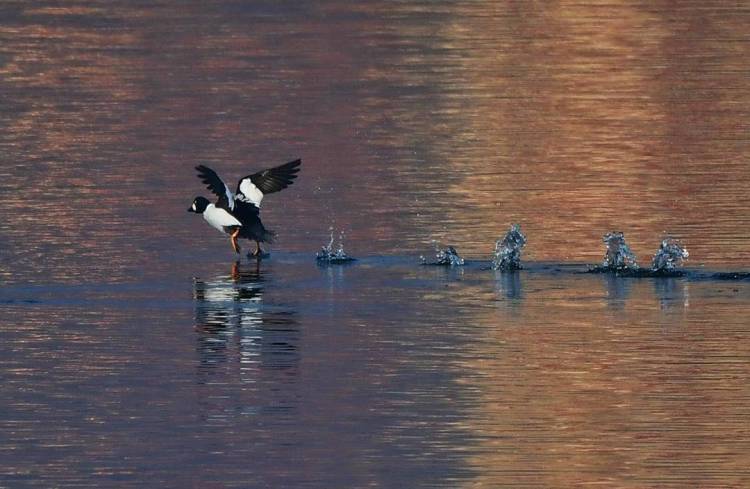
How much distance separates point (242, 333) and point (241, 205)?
416 centimetres

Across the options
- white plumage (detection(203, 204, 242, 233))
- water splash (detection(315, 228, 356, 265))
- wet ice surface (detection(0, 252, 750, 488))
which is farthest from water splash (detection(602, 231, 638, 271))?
white plumage (detection(203, 204, 242, 233))

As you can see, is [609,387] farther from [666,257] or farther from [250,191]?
[250,191]

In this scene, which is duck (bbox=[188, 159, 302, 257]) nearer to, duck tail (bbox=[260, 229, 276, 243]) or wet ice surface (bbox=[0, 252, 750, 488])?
duck tail (bbox=[260, 229, 276, 243])

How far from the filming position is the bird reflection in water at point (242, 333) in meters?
14.5

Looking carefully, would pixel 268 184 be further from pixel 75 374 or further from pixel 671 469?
pixel 671 469

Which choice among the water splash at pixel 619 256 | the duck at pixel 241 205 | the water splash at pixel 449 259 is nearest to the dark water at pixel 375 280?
the water splash at pixel 449 259

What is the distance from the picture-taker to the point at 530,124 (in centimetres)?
2906

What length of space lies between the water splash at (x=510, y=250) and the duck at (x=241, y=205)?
2176mm

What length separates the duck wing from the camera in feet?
66.8

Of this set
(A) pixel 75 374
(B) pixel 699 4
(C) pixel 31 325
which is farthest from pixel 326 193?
(B) pixel 699 4

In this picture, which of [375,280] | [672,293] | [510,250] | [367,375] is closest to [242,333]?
[367,375]

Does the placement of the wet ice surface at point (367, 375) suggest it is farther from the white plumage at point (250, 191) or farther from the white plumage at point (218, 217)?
the white plumage at point (250, 191)

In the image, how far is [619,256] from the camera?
1806 cm

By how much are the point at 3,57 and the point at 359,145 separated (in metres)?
13.1
